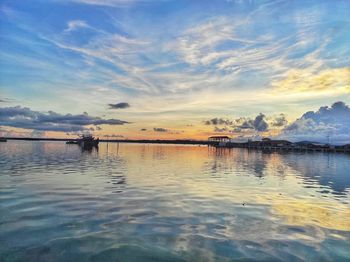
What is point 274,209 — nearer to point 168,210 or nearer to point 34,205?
point 168,210

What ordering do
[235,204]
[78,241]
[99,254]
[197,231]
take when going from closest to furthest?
[99,254]
[78,241]
[197,231]
[235,204]

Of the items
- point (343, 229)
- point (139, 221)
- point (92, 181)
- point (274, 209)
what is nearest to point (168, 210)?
point (139, 221)

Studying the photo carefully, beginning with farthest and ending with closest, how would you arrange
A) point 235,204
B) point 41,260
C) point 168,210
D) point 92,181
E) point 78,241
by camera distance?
1. point 92,181
2. point 235,204
3. point 168,210
4. point 78,241
5. point 41,260

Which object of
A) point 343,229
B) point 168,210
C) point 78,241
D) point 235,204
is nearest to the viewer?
point 78,241

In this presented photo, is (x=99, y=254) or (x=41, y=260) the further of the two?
(x=99, y=254)

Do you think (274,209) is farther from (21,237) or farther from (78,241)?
(21,237)

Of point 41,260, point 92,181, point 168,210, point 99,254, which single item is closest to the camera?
point 41,260

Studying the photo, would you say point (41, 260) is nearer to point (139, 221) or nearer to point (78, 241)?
point (78, 241)

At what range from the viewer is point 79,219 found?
15.7 m

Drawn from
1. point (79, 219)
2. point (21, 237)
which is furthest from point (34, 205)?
point (21, 237)

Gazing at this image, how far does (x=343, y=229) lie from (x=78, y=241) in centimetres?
1234

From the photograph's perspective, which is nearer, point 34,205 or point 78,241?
point 78,241

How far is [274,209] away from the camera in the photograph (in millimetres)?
19594

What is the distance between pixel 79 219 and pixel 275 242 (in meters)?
9.25
